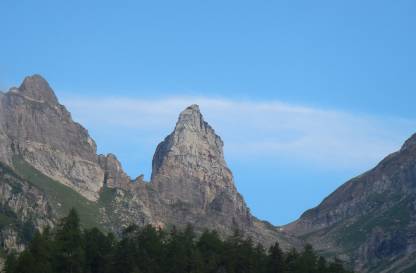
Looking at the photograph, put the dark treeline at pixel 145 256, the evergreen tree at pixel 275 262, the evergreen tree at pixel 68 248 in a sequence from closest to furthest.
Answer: the dark treeline at pixel 145 256
the evergreen tree at pixel 68 248
the evergreen tree at pixel 275 262

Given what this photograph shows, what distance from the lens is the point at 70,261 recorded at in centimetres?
16988

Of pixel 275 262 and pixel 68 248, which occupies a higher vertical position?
pixel 68 248

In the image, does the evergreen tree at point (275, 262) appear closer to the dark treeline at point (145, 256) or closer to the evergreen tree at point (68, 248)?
the dark treeline at point (145, 256)

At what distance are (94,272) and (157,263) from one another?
11.7 m

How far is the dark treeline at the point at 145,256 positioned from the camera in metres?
170

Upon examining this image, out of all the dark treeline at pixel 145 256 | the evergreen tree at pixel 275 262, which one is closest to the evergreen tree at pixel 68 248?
the dark treeline at pixel 145 256

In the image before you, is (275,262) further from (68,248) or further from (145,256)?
(68,248)

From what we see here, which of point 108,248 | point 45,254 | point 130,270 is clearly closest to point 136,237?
point 108,248

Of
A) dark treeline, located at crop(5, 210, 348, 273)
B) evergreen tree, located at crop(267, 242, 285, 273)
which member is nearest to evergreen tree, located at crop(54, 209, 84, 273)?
dark treeline, located at crop(5, 210, 348, 273)

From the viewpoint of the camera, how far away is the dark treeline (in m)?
170

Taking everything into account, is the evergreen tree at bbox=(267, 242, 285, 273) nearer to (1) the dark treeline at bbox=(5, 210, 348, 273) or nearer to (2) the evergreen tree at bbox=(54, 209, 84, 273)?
(1) the dark treeline at bbox=(5, 210, 348, 273)

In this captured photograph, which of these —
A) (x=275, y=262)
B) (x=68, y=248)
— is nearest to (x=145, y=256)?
(x=68, y=248)

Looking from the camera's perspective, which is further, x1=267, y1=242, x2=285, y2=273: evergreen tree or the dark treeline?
x1=267, y1=242, x2=285, y2=273: evergreen tree

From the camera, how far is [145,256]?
585 ft
